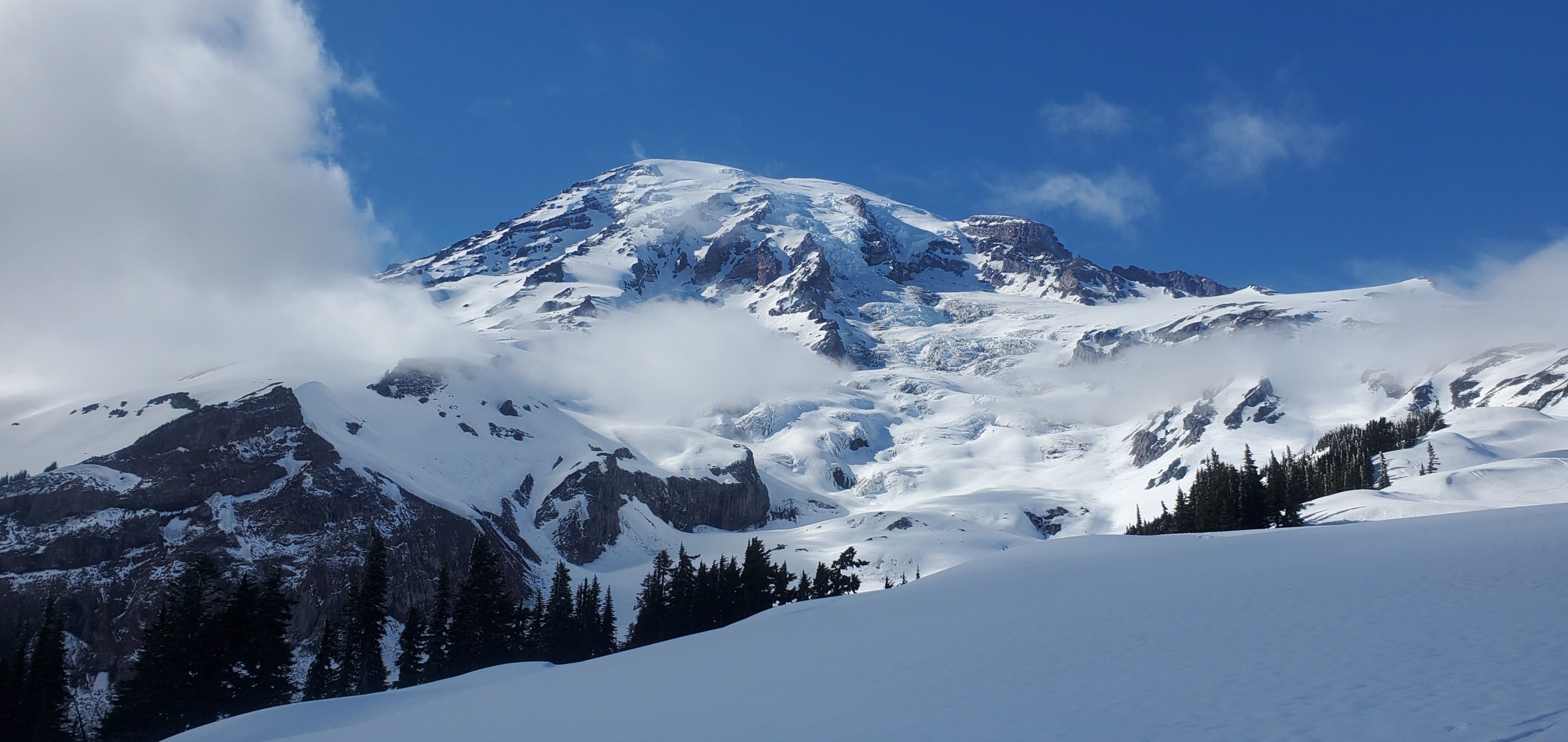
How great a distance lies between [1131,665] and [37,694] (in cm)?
5365

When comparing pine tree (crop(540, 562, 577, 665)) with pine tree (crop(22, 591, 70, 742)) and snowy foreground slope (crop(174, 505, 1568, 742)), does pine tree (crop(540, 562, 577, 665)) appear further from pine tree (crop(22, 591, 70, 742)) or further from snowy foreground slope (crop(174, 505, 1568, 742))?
snowy foreground slope (crop(174, 505, 1568, 742))

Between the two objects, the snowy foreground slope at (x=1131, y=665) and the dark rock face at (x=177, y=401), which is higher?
the dark rock face at (x=177, y=401)

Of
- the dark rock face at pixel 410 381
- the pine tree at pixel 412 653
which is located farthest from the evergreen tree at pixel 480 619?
the dark rock face at pixel 410 381

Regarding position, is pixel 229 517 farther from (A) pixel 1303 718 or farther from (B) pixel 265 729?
(A) pixel 1303 718

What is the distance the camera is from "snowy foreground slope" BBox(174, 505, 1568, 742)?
11445 millimetres

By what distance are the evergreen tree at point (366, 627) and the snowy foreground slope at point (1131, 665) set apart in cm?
1709

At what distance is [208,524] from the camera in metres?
94.7

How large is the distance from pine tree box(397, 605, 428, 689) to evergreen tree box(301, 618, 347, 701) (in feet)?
13.9

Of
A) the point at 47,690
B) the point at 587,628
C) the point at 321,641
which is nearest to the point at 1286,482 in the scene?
the point at 587,628

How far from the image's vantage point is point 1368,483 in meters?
108

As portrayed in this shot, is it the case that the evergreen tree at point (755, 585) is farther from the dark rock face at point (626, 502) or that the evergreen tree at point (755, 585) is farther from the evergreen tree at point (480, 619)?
the dark rock face at point (626, 502)

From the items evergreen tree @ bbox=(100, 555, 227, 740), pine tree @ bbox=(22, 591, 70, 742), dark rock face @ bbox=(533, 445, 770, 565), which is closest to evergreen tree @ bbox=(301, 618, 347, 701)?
evergreen tree @ bbox=(100, 555, 227, 740)

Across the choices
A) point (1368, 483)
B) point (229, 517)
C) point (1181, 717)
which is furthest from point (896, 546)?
point (1181, 717)

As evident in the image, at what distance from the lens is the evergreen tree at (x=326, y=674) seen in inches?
2047
